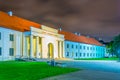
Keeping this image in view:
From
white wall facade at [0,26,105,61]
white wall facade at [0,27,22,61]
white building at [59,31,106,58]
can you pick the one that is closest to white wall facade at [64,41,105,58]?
white building at [59,31,106,58]

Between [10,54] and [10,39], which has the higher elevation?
[10,39]

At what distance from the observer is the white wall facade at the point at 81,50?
64950mm

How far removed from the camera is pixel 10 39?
3941 centimetres

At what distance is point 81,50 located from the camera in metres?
73.8

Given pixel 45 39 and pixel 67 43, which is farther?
pixel 67 43

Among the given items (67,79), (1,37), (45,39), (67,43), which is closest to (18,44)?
(1,37)

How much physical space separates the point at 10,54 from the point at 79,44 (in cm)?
3805

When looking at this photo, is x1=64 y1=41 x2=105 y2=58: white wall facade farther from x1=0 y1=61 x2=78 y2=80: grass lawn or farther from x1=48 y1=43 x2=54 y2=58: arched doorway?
x1=0 y1=61 x2=78 y2=80: grass lawn

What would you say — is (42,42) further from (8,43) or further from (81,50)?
(81,50)

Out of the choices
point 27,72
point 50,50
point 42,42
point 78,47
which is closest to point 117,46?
point 42,42

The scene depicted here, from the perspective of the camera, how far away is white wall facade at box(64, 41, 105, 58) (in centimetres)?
6495

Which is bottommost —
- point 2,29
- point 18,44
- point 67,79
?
point 67,79

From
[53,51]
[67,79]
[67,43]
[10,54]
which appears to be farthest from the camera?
[67,43]

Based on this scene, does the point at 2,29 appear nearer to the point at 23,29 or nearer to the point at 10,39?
the point at 10,39
